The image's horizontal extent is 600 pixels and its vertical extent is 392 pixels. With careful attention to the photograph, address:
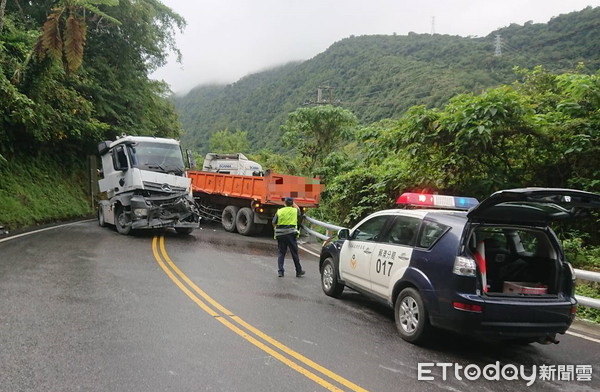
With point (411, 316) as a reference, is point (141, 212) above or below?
above

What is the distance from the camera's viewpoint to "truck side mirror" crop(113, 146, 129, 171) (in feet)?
45.0

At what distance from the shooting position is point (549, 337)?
4.89 metres

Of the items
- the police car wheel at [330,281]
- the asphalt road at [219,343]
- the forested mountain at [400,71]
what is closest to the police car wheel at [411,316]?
the asphalt road at [219,343]

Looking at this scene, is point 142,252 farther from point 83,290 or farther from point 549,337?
point 549,337

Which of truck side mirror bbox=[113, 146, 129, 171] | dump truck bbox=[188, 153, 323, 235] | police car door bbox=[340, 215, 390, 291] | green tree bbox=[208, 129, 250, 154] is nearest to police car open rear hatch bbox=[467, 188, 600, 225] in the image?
police car door bbox=[340, 215, 390, 291]

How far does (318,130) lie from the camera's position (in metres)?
27.5

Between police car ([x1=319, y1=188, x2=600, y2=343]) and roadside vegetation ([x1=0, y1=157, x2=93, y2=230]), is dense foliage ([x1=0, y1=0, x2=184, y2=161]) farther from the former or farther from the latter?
police car ([x1=319, y1=188, x2=600, y2=343])

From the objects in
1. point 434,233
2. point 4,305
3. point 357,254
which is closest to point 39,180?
point 4,305

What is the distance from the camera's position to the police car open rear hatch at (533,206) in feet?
13.7

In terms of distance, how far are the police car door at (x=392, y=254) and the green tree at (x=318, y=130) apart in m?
20.1

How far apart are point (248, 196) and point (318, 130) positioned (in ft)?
42.8

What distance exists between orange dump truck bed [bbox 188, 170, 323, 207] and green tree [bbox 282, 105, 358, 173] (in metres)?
9.91

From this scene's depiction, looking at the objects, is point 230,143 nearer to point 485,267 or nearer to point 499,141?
point 499,141

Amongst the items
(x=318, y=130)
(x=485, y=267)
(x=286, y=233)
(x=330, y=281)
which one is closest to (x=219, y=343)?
(x=330, y=281)
